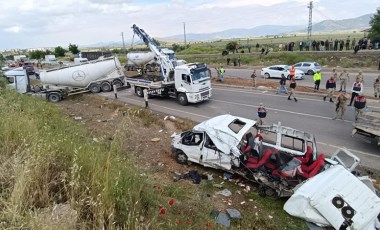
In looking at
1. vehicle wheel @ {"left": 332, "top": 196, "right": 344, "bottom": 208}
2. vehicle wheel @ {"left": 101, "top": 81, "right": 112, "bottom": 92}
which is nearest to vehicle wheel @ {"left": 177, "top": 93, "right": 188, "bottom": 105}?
vehicle wheel @ {"left": 101, "top": 81, "right": 112, "bottom": 92}

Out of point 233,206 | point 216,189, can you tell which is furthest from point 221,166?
point 233,206

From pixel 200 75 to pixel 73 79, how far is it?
1127 cm

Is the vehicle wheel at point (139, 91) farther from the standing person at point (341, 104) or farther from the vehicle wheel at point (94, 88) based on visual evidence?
the standing person at point (341, 104)

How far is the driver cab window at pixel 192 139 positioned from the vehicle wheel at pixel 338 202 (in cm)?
443

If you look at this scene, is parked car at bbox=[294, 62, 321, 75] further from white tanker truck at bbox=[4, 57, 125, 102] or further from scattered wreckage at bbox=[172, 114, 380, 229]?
scattered wreckage at bbox=[172, 114, 380, 229]

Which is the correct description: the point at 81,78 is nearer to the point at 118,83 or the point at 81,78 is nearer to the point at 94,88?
the point at 94,88

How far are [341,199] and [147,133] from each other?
8.58m

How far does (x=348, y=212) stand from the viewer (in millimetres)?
6602

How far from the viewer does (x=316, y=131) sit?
13281 millimetres

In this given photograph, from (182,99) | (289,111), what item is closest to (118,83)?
(182,99)

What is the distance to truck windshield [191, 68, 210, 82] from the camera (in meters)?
19.0

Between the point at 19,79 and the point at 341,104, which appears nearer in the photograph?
the point at 341,104

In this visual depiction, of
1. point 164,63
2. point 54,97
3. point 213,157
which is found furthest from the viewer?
point 54,97

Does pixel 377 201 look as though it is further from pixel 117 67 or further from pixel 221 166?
pixel 117 67
